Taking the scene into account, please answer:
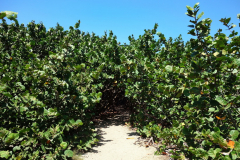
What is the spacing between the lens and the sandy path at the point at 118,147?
3238 mm

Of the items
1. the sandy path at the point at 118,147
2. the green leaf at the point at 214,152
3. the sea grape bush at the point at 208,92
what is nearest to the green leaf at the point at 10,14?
the sea grape bush at the point at 208,92

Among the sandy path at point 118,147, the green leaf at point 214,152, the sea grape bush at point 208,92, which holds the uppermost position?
the sea grape bush at point 208,92

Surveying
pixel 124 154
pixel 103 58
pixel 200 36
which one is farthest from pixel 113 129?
pixel 200 36

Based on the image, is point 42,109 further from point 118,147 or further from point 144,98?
point 144,98

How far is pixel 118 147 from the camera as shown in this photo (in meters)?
3.72

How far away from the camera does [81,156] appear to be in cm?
316

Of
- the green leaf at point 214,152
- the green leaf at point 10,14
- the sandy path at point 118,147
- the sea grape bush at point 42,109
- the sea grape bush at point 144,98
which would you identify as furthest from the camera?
the sandy path at point 118,147

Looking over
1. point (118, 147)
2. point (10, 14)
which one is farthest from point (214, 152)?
point (118, 147)

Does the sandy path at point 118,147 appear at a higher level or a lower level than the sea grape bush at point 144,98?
lower

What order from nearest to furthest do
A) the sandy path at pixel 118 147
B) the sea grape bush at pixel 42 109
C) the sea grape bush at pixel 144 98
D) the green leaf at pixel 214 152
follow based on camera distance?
the green leaf at pixel 214 152, the sea grape bush at pixel 144 98, the sea grape bush at pixel 42 109, the sandy path at pixel 118 147

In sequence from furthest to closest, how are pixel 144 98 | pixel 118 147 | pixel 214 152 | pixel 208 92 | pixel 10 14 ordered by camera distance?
pixel 144 98
pixel 118 147
pixel 208 92
pixel 214 152
pixel 10 14

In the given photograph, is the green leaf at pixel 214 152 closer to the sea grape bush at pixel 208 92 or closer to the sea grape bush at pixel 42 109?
the sea grape bush at pixel 208 92

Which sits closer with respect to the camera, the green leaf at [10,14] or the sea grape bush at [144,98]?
the green leaf at [10,14]

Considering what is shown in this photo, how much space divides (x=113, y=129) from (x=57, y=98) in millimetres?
2414
